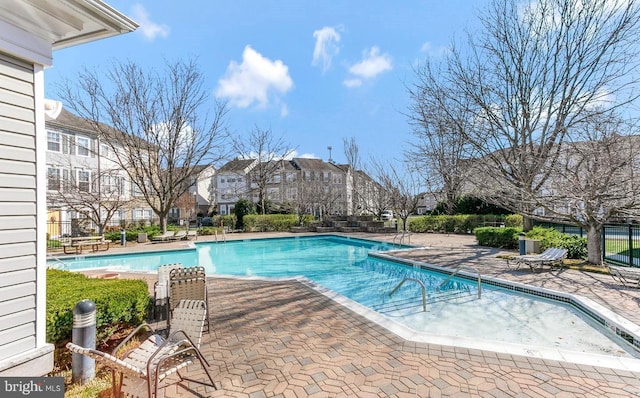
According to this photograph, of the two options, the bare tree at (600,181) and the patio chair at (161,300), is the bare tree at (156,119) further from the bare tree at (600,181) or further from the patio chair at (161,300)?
the bare tree at (600,181)

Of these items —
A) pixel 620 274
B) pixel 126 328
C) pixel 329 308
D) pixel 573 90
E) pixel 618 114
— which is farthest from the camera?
pixel 573 90

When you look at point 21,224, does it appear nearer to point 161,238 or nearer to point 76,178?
point 161,238

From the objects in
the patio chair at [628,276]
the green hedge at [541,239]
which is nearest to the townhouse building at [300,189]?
the green hedge at [541,239]

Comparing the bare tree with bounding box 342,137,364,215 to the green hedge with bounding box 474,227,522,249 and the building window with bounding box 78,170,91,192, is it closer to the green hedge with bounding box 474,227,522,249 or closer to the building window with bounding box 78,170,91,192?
the green hedge with bounding box 474,227,522,249

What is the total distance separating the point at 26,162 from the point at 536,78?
1616 cm

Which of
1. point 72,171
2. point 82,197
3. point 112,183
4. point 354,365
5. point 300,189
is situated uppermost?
point 72,171

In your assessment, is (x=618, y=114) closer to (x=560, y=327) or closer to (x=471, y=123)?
(x=471, y=123)

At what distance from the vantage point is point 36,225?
3.50 metres

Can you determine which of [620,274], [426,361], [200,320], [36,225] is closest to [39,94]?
[36,225]

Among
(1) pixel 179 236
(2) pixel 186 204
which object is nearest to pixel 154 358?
(1) pixel 179 236

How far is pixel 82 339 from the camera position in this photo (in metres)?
3.82

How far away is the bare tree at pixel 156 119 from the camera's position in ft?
63.9

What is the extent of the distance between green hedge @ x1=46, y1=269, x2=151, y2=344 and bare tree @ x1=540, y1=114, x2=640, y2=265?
448 inches

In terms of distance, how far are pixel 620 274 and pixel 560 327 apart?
155 inches
